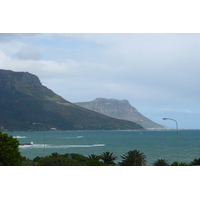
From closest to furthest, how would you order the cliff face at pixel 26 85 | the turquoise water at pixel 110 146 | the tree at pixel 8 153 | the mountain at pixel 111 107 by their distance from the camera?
the tree at pixel 8 153, the turquoise water at pixel 110 146, the cliff face at pixel 26 85, the mountain at pixel 111 107

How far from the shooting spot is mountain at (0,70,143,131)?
150000 millimetres

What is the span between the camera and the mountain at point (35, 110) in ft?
492

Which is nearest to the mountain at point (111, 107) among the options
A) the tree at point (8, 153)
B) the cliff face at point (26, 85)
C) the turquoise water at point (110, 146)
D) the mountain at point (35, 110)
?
the mountain at point (35, 110)

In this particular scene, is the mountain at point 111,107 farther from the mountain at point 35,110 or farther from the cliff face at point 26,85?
the cliff face at point 26,85

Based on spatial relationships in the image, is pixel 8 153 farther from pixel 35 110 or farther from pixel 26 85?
pixel 26 85

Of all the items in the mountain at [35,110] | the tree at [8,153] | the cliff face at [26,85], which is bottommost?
the tree at [8,153]

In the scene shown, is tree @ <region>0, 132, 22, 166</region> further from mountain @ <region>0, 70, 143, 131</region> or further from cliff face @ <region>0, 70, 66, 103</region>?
cliff face @ <region>0, 70, 66, 103</region>

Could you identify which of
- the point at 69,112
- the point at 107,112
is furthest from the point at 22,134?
the point at 107,112
